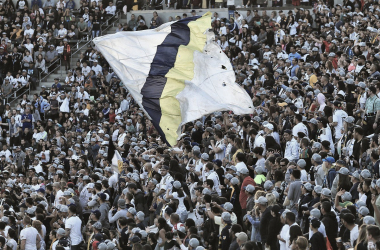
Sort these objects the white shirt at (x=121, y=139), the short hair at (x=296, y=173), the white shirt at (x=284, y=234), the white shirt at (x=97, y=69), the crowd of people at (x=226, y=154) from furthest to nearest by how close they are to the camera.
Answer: the white shirt at (x=97, y=69)
the white shirt at (x=121, y=139)
the short hair at (x=296, y=173)
the crowd of people at (x=226, y=154)
the white shirt at (x=284, y=234)

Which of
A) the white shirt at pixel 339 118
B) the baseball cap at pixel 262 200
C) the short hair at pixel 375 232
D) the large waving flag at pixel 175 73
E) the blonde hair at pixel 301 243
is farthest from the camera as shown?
the white shirt at pixel 339 118

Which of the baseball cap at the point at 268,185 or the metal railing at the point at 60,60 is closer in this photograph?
the baseball cap at the point at 268,185

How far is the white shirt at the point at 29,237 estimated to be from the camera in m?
16.1

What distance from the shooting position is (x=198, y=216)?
15383mm

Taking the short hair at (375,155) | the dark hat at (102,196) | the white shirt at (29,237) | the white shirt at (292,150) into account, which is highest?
the short hair at (375,155)

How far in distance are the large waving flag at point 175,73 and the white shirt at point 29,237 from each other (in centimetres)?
338

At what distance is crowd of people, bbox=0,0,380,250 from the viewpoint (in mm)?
13570

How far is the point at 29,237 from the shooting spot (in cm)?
1611

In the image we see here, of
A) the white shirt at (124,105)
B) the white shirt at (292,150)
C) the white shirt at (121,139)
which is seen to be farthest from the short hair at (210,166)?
the white shirt at (124,105)

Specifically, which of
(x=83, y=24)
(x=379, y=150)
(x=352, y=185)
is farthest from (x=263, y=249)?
(x=83, y=24)

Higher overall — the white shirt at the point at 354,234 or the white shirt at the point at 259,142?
the white shirt at the point at 354,234

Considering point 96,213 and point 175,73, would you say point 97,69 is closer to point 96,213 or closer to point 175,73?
point 175,73

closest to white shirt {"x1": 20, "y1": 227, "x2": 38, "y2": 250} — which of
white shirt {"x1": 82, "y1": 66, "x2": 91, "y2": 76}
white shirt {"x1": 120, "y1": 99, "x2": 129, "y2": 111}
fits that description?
white shirt {"x1": 120, "y1": 99, "x2": 129, "y2": 111}

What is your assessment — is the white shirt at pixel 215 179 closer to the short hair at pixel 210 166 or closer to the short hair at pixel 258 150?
the short hair at pixel 210 166
